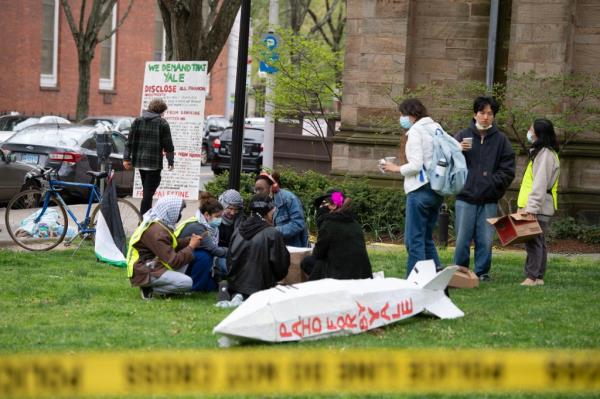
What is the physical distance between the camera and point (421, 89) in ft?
55.9

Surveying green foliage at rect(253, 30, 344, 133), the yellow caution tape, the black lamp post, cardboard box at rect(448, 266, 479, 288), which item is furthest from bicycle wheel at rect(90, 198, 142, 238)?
the yellow caution tape

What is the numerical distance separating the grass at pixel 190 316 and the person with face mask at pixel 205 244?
0.62 ft

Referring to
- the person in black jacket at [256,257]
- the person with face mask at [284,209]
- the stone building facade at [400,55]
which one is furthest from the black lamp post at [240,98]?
the stone building facade at [400,55]

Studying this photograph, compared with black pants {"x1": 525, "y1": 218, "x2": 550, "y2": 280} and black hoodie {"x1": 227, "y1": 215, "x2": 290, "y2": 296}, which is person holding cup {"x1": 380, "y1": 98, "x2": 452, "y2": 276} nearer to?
black pants {"x1": 525, "y1": 218, "x2": 550, "y2": 280}

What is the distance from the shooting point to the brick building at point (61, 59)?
42.4 m

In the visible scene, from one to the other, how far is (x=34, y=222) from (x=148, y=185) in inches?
56.3

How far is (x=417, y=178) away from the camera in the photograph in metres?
9.84

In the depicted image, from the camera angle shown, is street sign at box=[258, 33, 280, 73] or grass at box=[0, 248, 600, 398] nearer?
grass at box=[0, 248, 600, 398]

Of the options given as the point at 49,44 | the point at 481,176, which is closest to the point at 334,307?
the point at 481,176

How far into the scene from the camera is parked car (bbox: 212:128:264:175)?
29.6m

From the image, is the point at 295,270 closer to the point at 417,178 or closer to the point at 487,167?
the point at 417,178

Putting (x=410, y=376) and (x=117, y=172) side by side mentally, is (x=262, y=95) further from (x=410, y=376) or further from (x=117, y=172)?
(x=410, y=376)

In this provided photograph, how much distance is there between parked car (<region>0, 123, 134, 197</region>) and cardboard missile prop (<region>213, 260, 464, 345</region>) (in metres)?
11.4

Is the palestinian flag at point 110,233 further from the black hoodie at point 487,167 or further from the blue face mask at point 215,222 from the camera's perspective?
the black hoodie at point 487,167
